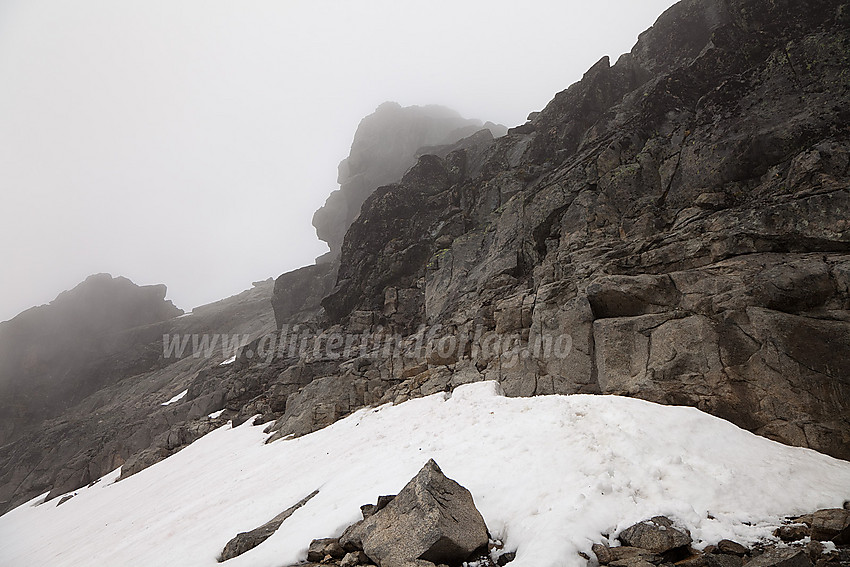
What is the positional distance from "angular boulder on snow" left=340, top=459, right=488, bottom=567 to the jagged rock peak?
74.8 m

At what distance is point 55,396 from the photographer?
66.9 metres

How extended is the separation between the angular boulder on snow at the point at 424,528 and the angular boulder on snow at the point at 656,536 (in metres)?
2.52

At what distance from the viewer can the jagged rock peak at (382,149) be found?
82688 millimetres

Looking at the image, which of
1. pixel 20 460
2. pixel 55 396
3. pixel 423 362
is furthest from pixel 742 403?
pixel 55 396

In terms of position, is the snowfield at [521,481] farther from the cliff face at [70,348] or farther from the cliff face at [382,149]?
the cliff face at [70,348]

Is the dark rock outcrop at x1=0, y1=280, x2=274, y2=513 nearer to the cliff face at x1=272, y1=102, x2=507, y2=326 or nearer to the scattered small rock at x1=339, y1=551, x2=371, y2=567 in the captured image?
the cliff face at x1=272, y1=102, x2=507, y2=326

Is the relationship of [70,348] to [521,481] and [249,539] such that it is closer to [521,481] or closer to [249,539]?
[249,539]

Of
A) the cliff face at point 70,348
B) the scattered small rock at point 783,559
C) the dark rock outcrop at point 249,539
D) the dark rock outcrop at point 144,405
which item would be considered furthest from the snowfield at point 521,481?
the cliff face at point 70,348

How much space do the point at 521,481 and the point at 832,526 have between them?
16.8 feet

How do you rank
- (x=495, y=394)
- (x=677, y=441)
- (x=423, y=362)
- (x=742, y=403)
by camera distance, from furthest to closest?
(x=423, y=362) → (x=495, y=394) → (x=742, y=403) → (x=677, y=441)

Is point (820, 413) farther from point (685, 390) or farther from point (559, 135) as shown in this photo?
point (559, 135)

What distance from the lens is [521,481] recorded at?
8.51 metres

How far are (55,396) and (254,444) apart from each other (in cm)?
7243

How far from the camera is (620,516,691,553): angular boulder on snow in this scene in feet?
19.9
